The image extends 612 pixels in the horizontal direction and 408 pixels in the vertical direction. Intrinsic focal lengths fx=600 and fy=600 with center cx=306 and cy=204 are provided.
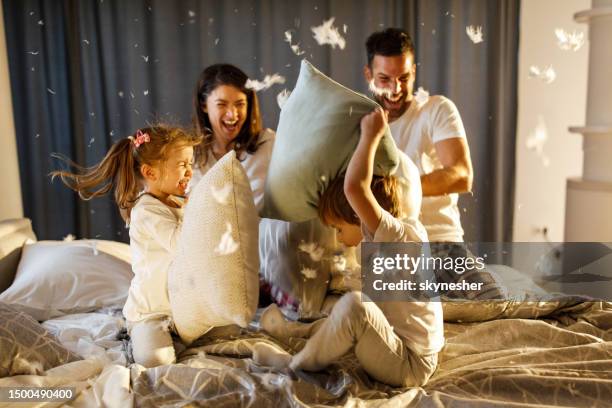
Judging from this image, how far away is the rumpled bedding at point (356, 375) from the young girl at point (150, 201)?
0.29ft

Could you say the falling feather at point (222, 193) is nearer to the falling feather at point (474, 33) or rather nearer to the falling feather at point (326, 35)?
the falling feather at point (326, 35)

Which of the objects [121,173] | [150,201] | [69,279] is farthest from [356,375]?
[69,279]

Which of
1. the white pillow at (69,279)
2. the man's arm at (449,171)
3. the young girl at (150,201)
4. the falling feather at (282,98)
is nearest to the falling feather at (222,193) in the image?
the young girl at (150,201)

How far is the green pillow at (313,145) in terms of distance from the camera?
1145 mm

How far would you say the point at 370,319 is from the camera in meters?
1.06

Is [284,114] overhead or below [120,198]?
overhead

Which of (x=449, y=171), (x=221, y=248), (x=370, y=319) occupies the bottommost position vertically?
(x=370, y=319)

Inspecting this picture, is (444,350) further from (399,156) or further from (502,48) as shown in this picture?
(502,48)

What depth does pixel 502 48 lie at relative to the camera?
1.77m

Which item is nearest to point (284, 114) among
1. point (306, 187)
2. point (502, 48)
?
point (306, 187)

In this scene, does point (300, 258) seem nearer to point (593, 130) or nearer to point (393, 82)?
point (393, 82)

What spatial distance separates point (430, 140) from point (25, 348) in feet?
3.18

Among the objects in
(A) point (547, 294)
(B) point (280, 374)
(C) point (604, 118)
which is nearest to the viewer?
(B) point (280, 374)

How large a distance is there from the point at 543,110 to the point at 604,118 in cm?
19
